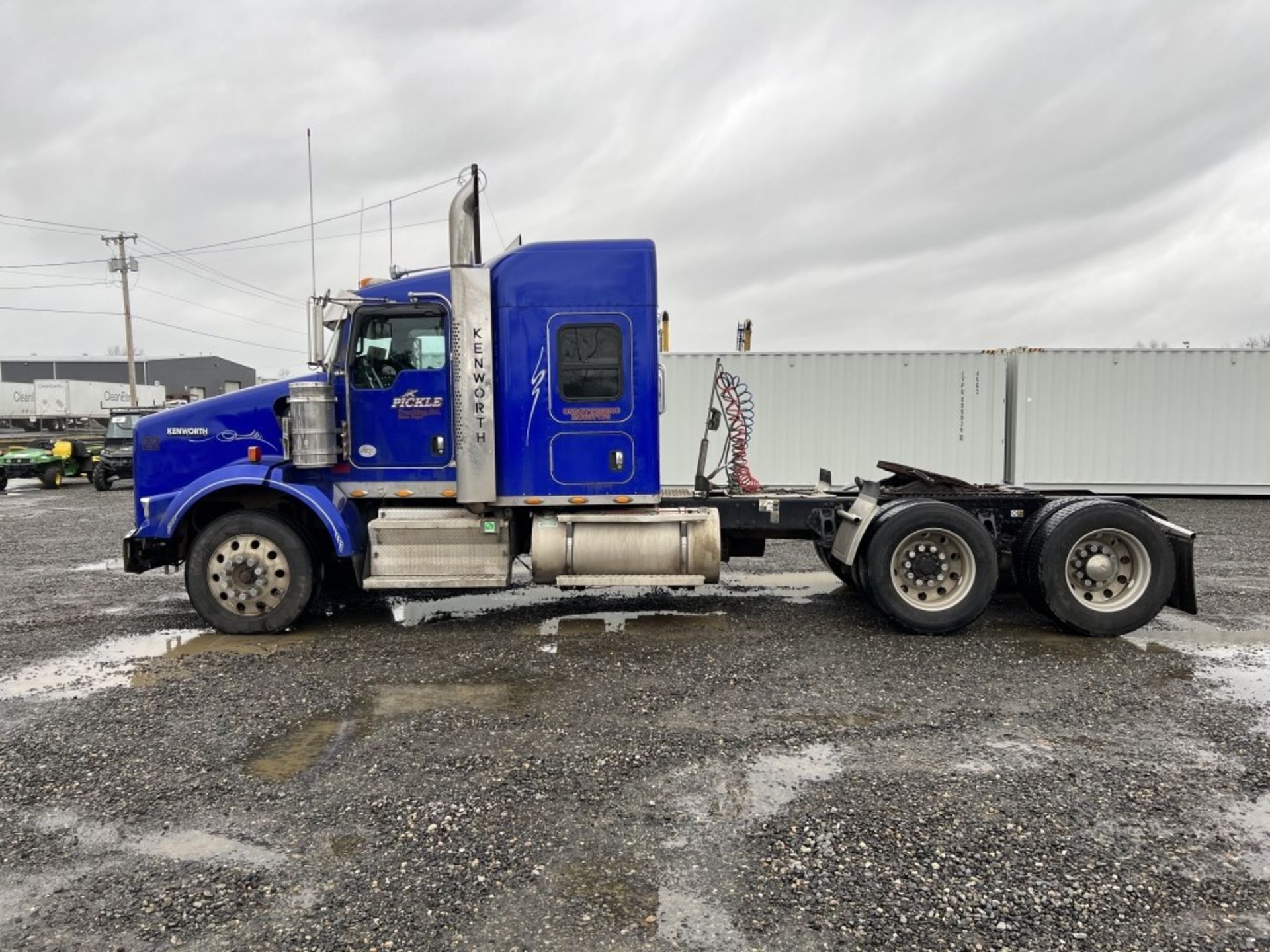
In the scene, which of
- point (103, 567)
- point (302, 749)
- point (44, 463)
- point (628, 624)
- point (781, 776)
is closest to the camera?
point (781, 776)

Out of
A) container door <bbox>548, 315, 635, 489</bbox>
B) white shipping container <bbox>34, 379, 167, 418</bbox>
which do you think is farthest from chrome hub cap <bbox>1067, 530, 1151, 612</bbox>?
white shipping container <bbox>34, 379, 167, 418</bbox>

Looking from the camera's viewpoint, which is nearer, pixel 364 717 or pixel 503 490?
pixel 364 717

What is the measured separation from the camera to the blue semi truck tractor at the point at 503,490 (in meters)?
6.32

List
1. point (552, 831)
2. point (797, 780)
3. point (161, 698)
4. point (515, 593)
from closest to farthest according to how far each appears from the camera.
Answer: point (552, 831) < point (797, 780) < point (161, 698) < point (515, 593)

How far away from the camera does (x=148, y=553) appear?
664 cm

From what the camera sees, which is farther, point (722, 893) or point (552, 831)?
point (552, 831)

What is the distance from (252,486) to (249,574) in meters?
0.72

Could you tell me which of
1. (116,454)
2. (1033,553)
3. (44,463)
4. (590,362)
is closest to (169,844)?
(590,362)

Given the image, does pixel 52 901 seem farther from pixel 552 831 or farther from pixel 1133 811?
pixel 1133 811

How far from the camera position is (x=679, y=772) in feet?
12.6

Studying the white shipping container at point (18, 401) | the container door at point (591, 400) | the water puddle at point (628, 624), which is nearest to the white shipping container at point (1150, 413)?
the water puddle at point (628, 624)

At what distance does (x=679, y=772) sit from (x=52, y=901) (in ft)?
8.43

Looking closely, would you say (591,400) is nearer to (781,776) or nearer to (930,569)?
(930,569)

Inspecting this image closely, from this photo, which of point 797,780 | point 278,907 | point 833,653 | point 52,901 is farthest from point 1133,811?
point 52,901
